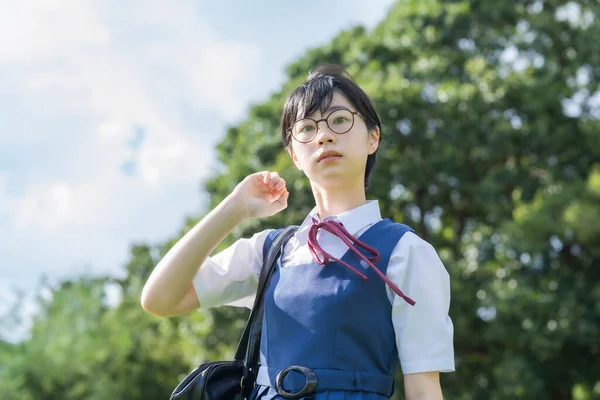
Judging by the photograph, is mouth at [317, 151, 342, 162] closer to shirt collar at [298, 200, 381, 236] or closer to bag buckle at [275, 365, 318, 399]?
shirt collar at [298, 200, 381, 236]

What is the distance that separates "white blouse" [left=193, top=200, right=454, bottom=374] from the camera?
1.87 meters

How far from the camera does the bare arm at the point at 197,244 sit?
210 centimetres

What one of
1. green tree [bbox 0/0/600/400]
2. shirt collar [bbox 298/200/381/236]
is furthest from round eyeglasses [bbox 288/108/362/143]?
green tree [bbox 0/0/600/400]

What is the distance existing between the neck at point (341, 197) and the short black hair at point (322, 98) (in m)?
0.18

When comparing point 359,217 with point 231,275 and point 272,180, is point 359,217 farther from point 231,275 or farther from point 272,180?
point 231,275

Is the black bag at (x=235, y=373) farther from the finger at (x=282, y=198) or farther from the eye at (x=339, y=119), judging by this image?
the eye at (x=339, y=119)

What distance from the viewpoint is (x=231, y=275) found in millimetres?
2234

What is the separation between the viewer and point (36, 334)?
66.9ft

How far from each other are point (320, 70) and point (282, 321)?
770mm

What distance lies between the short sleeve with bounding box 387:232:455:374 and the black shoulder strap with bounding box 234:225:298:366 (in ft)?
1.18

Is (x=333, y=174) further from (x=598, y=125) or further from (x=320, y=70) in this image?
(x=598, y=125)

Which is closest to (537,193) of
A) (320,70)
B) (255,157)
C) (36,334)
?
(255,157)

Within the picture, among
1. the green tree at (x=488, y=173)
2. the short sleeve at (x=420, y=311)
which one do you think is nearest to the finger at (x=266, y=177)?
the short sleeve at (x=420, y=311)

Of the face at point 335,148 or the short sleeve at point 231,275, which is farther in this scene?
the short sleeve at point 231,275
